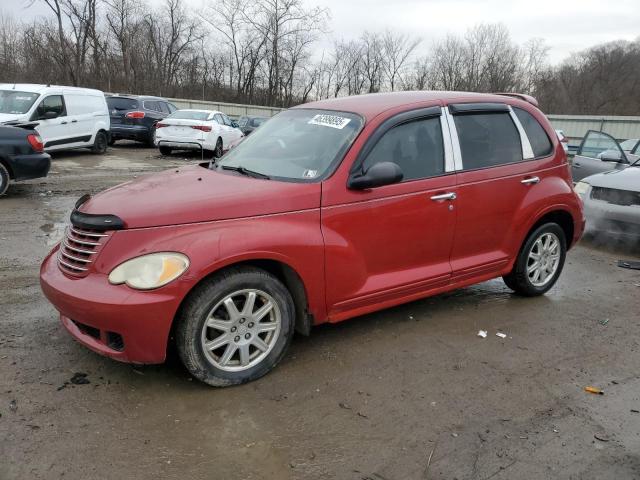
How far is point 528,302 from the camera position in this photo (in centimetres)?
502

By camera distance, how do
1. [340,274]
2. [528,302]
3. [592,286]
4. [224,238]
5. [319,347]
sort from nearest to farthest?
[224,238], [340,274], [319,347], [528,302], [592,286]

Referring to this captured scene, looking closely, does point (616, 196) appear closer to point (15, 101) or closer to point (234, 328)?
point (234, 328)

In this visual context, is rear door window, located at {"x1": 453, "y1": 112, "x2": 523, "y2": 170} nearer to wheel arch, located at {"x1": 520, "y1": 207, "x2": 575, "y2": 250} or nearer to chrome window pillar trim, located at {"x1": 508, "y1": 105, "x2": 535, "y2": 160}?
chrome window pillar trim, located at {"x1": 508, "y1": 105, "x2": 535, "y2": 160}

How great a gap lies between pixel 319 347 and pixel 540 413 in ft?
5.06

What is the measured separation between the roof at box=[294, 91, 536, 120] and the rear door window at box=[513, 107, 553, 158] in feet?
0.83

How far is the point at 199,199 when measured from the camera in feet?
10.6

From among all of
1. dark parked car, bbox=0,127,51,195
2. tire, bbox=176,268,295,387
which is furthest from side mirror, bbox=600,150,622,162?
dark parked car, bbox=0,127,51,195

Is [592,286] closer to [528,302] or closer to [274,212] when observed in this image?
[528,302]

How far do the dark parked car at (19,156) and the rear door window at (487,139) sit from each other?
7.32 metres

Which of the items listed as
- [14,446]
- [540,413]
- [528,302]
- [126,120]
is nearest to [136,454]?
[14,446]

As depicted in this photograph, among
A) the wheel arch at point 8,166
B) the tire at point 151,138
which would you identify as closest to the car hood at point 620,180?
the wheel arch at point 8,166

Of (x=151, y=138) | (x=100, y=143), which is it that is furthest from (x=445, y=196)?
(x=151, y=138)

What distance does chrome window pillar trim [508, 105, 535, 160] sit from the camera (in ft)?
15.4

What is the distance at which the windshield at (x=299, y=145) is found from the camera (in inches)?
146
